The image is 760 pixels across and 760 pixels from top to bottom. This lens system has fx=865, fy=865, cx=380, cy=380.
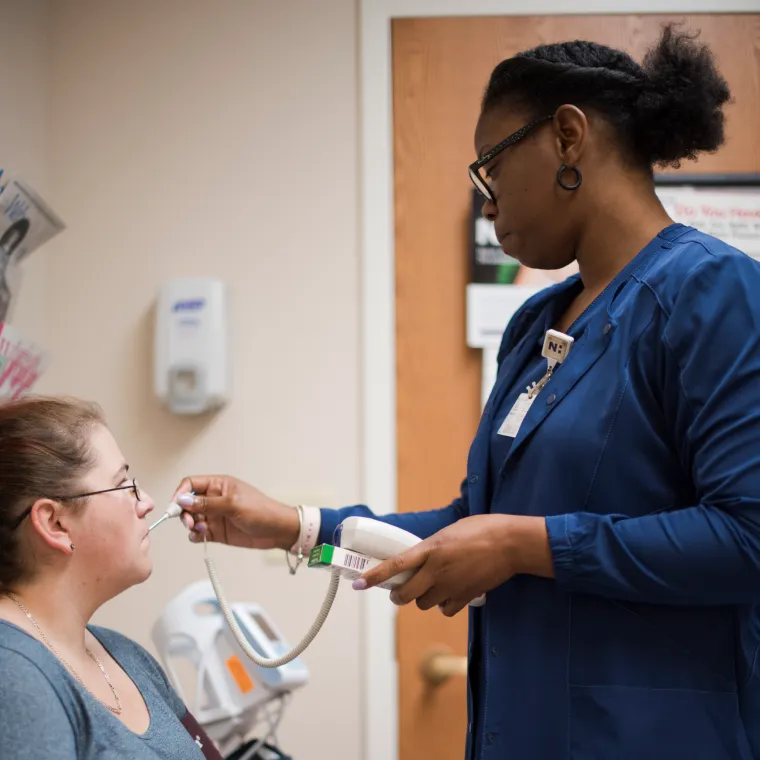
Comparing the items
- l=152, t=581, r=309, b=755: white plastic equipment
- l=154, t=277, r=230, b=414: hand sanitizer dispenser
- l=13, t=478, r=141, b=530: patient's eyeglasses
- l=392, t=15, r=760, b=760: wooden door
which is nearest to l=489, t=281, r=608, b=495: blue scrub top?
l=13, t=478, r=141, b=530: patient's eyeglasses

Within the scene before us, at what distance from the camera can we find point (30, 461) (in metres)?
1.17

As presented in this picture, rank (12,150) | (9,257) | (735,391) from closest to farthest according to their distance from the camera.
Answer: (735,391) → (9,257) → (12,150)

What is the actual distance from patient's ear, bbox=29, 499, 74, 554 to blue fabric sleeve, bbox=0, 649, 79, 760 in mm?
169

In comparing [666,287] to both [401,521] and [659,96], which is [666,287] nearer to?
[659,96]

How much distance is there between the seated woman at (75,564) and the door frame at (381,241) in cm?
91

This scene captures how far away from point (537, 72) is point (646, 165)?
0.19 m

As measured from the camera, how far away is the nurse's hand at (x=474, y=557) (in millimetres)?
986

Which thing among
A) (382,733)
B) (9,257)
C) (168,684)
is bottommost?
(382,733)

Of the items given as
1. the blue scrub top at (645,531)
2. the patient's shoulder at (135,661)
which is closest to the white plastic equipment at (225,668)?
the patient's shoulder at (135,661)

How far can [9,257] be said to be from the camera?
161cm

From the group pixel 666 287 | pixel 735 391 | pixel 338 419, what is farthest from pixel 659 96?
pixel 338 419

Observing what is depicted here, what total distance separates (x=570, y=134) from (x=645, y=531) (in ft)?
1.67

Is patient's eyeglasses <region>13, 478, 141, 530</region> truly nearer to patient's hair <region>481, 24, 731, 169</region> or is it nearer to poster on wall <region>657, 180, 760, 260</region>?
patient's hair <region>481, 24, 731, 169</region>

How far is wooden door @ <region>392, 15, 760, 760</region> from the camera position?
7.15ft
